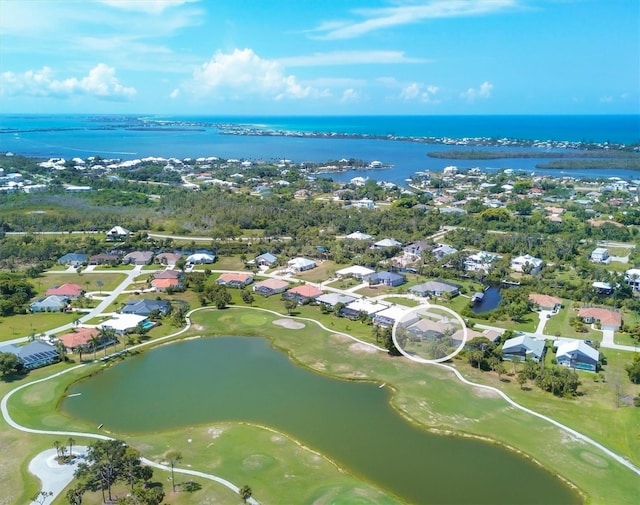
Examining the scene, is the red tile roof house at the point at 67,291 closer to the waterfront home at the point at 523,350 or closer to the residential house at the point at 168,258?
the residential house at the point at 168,258

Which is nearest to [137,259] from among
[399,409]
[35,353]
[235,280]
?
[235,280]

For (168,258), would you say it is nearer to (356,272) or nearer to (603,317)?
(356,272)

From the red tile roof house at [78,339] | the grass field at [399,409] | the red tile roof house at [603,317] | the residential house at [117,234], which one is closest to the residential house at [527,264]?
the red tile roof house at [603,317]

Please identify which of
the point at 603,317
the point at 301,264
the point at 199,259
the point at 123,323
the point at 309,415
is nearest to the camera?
the point at 309,415

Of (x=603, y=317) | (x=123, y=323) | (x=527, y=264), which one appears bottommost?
(x=123, y=323)

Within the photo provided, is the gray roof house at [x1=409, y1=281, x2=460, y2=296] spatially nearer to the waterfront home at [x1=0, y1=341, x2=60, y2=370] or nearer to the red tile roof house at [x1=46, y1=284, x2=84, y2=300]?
the waterfront home at [x1=0, y1=341, x2=60, y2=370]

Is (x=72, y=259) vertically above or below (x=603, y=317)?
below

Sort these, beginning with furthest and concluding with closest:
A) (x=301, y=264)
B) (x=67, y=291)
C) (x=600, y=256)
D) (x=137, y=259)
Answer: (x=137, y=259) < (x=600, y=256) < (x=301, y=264) < (x=67, y=291)

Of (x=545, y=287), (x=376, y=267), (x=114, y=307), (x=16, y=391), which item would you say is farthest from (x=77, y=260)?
(x=545, y=287)
